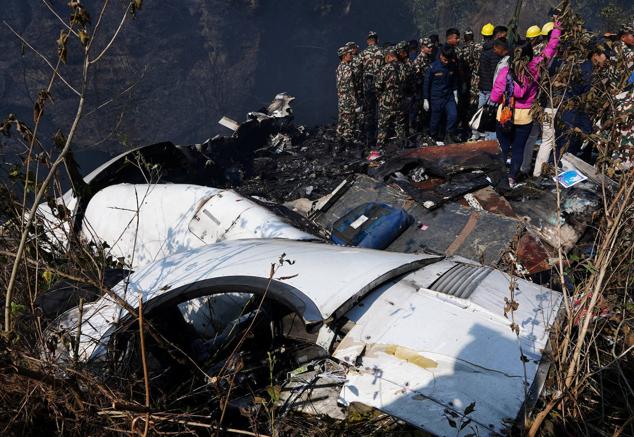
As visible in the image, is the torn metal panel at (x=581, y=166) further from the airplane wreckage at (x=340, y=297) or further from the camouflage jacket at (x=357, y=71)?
the camouflage jacket at (x=357, y=71)

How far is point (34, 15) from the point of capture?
14312 mm

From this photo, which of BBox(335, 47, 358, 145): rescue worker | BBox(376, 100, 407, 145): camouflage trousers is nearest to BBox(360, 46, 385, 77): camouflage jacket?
BBox(335, 47, 358, 145): rescue worker

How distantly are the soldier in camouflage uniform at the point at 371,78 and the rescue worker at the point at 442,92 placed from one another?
3.09 ft

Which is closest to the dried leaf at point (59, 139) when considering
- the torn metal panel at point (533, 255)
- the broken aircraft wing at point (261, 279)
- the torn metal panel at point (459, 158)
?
the broken aircraft wing at point (261, 279)

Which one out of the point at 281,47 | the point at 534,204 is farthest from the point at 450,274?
the point at 281,47

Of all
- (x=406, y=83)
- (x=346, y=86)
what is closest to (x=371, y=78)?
(x=346, y=86)

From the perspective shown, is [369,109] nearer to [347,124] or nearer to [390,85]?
[347,124]

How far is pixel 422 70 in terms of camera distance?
322 inches

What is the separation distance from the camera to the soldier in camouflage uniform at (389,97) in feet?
25.5

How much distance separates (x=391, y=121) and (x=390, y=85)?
0.64m

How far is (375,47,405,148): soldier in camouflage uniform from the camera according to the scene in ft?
25.5

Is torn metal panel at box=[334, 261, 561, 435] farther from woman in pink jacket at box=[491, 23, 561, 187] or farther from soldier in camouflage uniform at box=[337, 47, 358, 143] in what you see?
soldier in camouflage uniform at box=[337, 47, 358, 143]

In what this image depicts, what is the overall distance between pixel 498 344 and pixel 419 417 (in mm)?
523

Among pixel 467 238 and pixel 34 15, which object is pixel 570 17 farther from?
pixel 34 15
